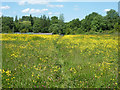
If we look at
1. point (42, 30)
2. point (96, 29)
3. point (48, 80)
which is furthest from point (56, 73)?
point (96, 29)

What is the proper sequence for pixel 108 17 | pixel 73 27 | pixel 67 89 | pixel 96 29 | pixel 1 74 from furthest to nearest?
pixel 73 27 < pixel 108 17 < pixel 96 29 < pixel 1 74 < pixel 67 89

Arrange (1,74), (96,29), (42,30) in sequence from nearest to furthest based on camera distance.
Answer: (1,74) < (42,30) < (96,29)

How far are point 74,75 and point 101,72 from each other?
1405 mm

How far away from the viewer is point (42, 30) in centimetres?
4438

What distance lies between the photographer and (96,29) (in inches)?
2012

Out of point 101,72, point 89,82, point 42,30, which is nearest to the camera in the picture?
point 89,82

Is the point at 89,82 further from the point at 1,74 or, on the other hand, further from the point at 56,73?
the point at 1,74

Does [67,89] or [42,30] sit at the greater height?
[42,30]

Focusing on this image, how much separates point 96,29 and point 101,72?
154 feet

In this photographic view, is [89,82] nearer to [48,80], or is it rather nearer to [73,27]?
[48,80]

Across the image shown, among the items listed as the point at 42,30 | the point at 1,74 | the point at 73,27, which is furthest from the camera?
the point at 73,27

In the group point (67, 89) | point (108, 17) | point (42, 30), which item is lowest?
point (67, 89)

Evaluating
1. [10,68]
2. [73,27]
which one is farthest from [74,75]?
[73,27]

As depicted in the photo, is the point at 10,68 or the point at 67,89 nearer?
the point at 67,89
